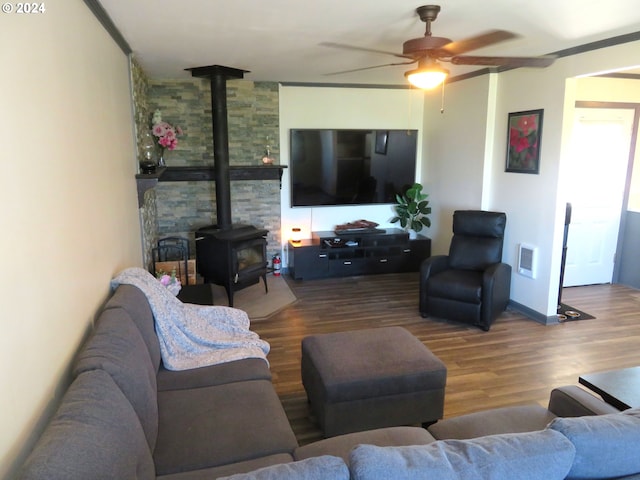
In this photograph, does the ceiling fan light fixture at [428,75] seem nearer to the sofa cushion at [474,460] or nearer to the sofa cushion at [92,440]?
the sofa cushion at [474,460]

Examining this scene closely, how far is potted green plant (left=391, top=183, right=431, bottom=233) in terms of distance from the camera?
5.87 metres

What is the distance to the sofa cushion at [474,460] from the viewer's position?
111cm

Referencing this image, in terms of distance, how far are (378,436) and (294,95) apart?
4568 mm

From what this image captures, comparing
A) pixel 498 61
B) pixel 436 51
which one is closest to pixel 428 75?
pixel 436 51

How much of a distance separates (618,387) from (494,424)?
760mm

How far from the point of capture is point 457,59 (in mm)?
2869

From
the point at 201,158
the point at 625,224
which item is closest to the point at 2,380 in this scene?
the point at 201,158

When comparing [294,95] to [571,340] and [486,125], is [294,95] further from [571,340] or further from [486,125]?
[571,340]

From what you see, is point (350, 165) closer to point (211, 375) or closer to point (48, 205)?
point (211, 375)

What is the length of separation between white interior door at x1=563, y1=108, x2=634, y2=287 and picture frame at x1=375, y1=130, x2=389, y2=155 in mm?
2122

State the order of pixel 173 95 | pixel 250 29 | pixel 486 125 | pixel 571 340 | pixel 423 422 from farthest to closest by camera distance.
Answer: pixel 173 95
pixel 486 125
pixel 571 340
pixel 250 29
pixel 423 422

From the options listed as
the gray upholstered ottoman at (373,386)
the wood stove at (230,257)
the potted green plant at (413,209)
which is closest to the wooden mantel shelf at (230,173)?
the wood stove at (230,257)

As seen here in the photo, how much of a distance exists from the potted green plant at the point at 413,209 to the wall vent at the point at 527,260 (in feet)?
5.29

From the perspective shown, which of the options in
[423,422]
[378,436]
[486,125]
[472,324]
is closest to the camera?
[378,436]
